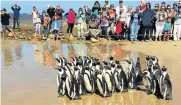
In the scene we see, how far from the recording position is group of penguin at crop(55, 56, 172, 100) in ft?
28.5

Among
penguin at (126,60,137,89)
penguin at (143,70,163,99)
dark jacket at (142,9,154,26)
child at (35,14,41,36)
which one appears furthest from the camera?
child at (35,14,41,36)

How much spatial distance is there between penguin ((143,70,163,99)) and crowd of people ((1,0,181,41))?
8180 millimetres

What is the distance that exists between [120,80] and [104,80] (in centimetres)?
51

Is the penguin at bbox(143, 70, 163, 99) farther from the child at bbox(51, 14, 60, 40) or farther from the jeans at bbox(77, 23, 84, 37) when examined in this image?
the child at bbox(51, 14, 60, 40)

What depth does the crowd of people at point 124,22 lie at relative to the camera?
17422mm

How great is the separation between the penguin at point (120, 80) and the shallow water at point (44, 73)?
0.17 metres

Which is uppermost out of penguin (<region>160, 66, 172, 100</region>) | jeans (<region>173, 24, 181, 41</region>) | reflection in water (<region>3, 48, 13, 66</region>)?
jeans (<region>173, 24, 181, 41</region>)

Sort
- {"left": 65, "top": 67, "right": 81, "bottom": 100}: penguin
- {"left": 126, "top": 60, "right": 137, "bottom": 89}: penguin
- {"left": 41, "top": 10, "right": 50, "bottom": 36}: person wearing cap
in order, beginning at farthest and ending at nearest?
{"left": 41, "top": 10, "right": 50, "bottom": 36}: person wearing cap
{"left": 126, "top": 60, "right": 137, "bottom": 89}: penguin
{"left": 65, "top": 67, "right": 81, "bottom": 100}: penguin

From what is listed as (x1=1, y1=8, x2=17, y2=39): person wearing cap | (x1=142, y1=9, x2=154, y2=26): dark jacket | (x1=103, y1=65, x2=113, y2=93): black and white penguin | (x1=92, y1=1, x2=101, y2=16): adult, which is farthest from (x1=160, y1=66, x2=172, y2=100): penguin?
(x1=1, y1=8, x2=17, y2=39): person wearing cap

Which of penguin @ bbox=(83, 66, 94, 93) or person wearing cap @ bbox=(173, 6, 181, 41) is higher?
person wearing cap @ bbox=(173, 6, 181, 41)

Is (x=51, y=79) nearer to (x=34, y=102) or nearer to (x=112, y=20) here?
(x=34, y=102)

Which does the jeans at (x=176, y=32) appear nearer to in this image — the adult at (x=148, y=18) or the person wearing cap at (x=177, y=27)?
the person wearing cap at (x=177, y=27)

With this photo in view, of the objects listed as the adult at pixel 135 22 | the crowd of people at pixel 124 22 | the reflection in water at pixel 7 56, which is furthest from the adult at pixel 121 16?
the reflection in water at pixel 7 56

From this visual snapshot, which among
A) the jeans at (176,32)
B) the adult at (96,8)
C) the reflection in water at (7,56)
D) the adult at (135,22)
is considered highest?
the adult at (96,8)
